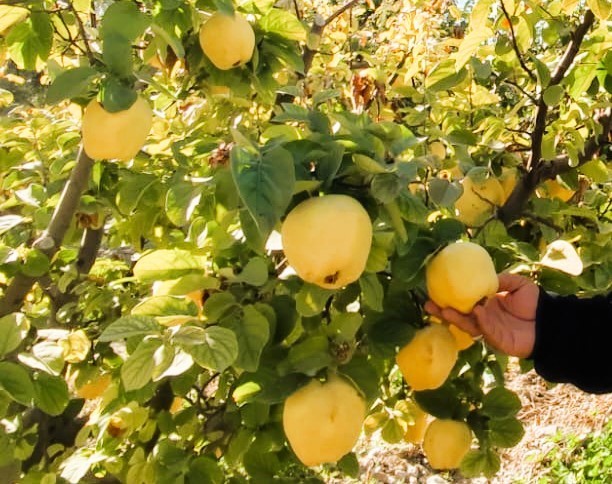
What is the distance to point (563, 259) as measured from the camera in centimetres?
107

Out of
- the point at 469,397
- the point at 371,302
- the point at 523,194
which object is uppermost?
the point at 371,302

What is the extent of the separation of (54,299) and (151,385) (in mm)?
698

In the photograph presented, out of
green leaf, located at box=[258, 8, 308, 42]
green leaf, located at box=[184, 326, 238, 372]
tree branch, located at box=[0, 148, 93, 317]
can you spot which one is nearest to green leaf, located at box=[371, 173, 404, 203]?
green leaf, located at box=[184, 326, 238, 372]

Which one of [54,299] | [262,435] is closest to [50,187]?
[54,299]

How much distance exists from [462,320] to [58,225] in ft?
2.58

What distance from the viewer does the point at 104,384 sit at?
1581 mm

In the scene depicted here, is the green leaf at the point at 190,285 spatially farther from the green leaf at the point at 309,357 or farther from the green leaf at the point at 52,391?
the green leaf at the point at 52,391

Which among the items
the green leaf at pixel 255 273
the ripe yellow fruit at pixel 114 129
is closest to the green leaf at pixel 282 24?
the ripe yellow fruit at pixel 114 129

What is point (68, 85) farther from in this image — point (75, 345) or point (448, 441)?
point (448, 441)

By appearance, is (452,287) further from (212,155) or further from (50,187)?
(50,187)

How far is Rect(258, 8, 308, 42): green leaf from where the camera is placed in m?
1.20

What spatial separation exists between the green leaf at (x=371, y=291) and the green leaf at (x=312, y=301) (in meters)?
0.07

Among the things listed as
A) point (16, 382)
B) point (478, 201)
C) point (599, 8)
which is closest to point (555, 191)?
point (478, 201)

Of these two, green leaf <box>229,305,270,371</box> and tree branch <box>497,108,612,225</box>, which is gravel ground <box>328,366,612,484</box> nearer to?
tree branch <box>497,108,612,225</box>
